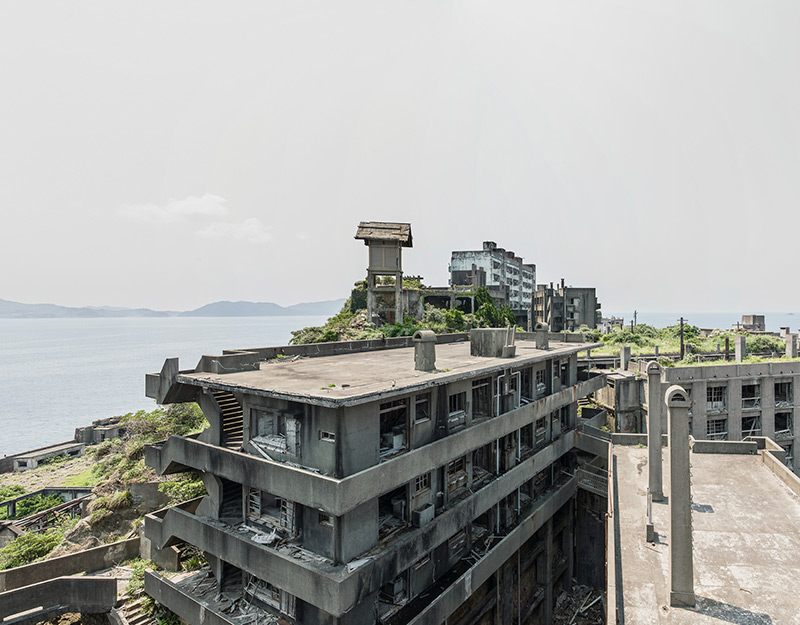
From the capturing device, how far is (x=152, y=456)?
20188 millimetres

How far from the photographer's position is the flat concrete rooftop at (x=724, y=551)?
11969mm

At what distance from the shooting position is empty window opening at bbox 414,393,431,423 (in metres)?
18.9

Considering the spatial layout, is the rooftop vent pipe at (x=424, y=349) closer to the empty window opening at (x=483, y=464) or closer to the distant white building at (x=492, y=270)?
the empty window opening at (x=483, y=464)

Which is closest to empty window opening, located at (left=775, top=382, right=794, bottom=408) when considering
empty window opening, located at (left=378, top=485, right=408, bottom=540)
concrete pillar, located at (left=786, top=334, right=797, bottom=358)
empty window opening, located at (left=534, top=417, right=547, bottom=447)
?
concrete pillar, located at (left=786, top=334, right=797, bottom=358)

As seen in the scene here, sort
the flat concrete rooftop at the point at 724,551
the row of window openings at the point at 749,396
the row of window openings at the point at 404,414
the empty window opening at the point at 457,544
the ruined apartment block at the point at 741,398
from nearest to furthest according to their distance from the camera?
the flat concrete rooftop at the point at 724,551, the row of window openings at the point at 404,414, the empty window opening at the point at 457,544, the ruined apartment block at the point at 741,398, the row of window openings at the point at 749,396

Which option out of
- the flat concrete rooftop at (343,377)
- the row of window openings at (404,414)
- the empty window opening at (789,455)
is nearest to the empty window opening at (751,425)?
the empty window opening at (789,455)

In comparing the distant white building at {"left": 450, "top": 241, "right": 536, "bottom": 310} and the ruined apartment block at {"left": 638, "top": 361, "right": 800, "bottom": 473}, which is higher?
the distant white building at {"left": 450, "top": 241, "right": 536, "bottom": 310}

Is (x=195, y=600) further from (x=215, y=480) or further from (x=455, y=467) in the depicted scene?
(x=455, y=467)

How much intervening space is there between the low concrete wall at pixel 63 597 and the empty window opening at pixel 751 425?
1986 inches

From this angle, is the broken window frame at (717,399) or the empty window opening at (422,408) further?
the broken window frame at (717,399)

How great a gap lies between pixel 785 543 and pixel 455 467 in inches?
493

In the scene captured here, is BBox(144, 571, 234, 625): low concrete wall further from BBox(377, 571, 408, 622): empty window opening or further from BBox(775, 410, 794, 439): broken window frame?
BBox(775, 410, 794, 439): broken window frame

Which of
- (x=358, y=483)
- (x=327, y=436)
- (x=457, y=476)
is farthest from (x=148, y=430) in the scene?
(x=358, y=483)

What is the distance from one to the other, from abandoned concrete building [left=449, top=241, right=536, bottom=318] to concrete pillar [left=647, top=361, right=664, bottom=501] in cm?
6370
